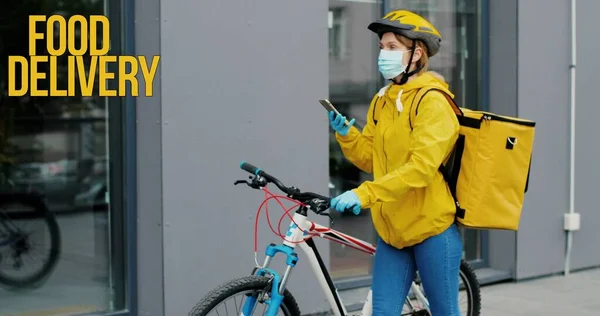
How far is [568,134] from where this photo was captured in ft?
28.1

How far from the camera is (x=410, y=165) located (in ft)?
13.7

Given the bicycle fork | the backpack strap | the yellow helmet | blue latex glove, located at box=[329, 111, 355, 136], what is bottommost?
the bicycle fork

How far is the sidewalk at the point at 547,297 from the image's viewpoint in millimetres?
7156

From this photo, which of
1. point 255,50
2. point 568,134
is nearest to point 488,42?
point 568,134

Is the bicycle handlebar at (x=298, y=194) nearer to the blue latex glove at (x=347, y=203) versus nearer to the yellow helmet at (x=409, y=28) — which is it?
the blue latex glove at (x=347, y=203)

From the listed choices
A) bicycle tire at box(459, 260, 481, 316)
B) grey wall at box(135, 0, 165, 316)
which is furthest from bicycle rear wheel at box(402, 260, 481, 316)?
grey wall at box(135, 0, 165, 316)

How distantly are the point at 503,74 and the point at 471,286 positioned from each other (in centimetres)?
307

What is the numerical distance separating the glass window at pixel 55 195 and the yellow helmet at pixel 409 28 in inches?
90.6

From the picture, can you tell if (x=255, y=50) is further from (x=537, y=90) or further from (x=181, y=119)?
(x=537, y=90)

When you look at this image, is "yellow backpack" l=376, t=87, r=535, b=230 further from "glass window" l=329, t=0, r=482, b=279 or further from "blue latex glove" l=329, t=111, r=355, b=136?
"glass window" l=329, t=0, r=482, b=279

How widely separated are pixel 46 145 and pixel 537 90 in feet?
14.4

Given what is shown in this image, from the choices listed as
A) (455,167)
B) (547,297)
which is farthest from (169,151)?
(547,297)

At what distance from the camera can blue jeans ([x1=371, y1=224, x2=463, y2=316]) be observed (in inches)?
175

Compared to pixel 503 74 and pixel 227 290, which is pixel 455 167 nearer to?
pixel 227 290
